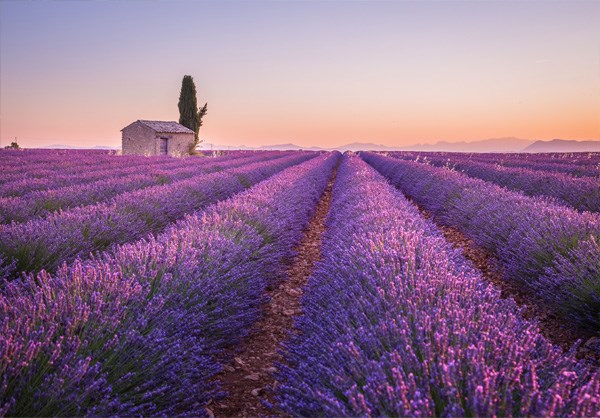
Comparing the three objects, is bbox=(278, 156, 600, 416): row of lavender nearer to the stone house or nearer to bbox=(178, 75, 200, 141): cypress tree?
the stone house

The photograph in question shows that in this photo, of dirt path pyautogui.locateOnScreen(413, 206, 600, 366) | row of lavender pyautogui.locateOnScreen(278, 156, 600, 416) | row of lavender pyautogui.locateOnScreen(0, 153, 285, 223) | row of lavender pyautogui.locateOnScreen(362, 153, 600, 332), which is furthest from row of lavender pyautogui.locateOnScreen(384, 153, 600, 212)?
row of lavender pyautogui.locateOnScreen(0, 153, 285, 223)

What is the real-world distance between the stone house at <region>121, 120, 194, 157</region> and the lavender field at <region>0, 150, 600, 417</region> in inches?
811

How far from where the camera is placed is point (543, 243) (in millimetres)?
3684

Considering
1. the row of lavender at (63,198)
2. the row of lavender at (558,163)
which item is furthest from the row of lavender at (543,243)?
the row of lavender at (558,163)

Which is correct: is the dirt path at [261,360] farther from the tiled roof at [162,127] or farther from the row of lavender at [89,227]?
the tiled roof at [162,127]

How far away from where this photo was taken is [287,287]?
416 cm

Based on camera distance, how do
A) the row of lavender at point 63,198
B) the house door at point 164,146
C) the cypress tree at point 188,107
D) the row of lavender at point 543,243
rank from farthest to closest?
1. the cypress tree at point 188,107
2. the house door at point 164,146
3. the row of lavender at point 63,198
4. the row of lavender at point 543,243

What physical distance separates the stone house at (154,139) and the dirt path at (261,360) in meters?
23.0

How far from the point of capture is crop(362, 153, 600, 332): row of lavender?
292 centimetres

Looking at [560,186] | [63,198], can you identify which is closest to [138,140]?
[63,198]

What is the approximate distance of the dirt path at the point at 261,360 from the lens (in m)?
2.16

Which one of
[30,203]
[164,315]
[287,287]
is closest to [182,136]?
[30,203]

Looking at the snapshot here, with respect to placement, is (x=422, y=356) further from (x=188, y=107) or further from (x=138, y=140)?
(x=188, y=107)

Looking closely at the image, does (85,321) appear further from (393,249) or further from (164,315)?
(393,249)
